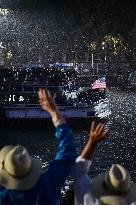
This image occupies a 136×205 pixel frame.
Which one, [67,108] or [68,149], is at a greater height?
[68,149]

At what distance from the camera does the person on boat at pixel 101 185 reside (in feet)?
13.7

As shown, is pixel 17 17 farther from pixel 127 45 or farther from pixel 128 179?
pixel 128 179

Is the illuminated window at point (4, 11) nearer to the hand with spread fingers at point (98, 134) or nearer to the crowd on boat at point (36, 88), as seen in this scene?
the crowd on boat at point (36, 88)

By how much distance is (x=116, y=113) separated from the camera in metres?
40.8

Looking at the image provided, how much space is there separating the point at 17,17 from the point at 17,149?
300 ft

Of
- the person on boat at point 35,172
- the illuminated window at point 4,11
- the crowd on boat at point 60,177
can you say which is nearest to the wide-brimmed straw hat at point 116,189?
the crowd on boat at point 60,177

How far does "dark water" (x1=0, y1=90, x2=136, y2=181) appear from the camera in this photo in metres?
23.9

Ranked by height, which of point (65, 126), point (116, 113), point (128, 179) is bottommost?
point (116, 113)

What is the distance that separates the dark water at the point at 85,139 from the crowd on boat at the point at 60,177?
1589 centimetres

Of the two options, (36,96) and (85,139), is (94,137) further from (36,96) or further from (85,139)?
(36,96)

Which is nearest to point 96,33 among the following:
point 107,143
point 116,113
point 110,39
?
point 110,39

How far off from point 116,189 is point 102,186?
144 millimetres

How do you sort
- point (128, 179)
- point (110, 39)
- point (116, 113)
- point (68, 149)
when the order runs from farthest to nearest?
point (110, 39), point (116, 113), point (68, 149), point (128, 179)

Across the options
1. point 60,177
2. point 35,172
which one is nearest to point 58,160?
point 60,177
